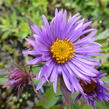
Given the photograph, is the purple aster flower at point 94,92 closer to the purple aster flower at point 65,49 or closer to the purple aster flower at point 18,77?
the purple aster flower at point 65,49

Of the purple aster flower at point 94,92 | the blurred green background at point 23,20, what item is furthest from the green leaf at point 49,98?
the blurred green background at point 23,20

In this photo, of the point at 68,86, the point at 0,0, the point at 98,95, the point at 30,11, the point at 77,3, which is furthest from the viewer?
the point at 0,0

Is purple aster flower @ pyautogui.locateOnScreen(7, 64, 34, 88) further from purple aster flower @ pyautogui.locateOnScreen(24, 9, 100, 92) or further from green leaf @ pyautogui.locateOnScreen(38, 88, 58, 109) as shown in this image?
green leaf @ pyautogui.locateOnScreen(38, 88, 58, 109)

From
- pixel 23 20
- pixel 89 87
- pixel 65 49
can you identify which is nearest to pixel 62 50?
pixel 65 49

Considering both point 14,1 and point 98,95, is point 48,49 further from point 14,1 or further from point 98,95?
point 14,1

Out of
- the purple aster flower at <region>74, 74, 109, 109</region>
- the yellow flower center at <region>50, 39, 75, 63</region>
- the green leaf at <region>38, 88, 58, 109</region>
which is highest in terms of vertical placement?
the yellow flower center at <region>50, 39, 75, 63</region>

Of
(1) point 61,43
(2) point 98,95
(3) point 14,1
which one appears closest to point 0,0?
(3) point 14,1

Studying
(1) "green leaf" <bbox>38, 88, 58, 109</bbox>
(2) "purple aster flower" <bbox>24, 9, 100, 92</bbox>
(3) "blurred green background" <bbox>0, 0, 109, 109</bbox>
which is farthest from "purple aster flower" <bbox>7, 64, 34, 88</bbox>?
(3) "blurred green background" <bbox>0, 0, 109, 109</bbox>
